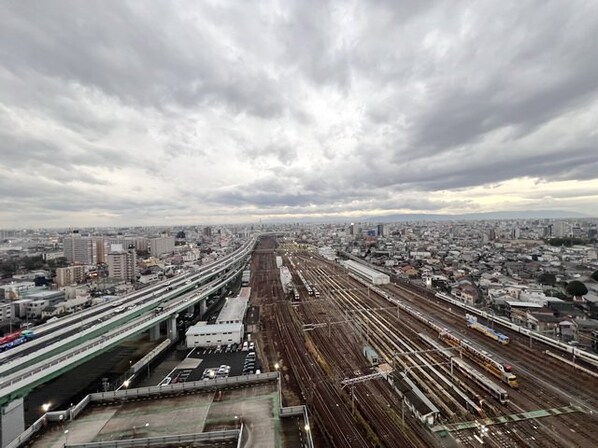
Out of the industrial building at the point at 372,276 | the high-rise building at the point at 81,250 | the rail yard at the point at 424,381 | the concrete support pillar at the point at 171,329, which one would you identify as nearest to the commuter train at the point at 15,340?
the concrete support pillar at the point at 171,329

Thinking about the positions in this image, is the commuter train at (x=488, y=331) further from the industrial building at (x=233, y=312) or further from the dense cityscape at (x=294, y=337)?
the industrial building at (x=233, y=312)

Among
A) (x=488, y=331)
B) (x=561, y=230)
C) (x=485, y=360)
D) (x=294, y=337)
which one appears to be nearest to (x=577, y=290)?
(x=488, y=331)

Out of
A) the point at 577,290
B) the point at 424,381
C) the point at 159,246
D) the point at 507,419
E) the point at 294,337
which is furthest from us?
the point at 159,246

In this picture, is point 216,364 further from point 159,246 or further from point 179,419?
point 159,246

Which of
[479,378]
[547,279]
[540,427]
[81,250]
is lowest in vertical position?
[540,427]

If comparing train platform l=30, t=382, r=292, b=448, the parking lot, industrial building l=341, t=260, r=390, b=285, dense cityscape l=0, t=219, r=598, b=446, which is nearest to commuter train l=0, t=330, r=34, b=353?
dense cityscape l=0, t=219, r=598, b=446

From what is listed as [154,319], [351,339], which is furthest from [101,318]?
[351,339]

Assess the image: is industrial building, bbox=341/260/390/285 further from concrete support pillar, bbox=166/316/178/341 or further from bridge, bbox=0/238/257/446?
concrete support pillar, bbox=166/316/178/341
